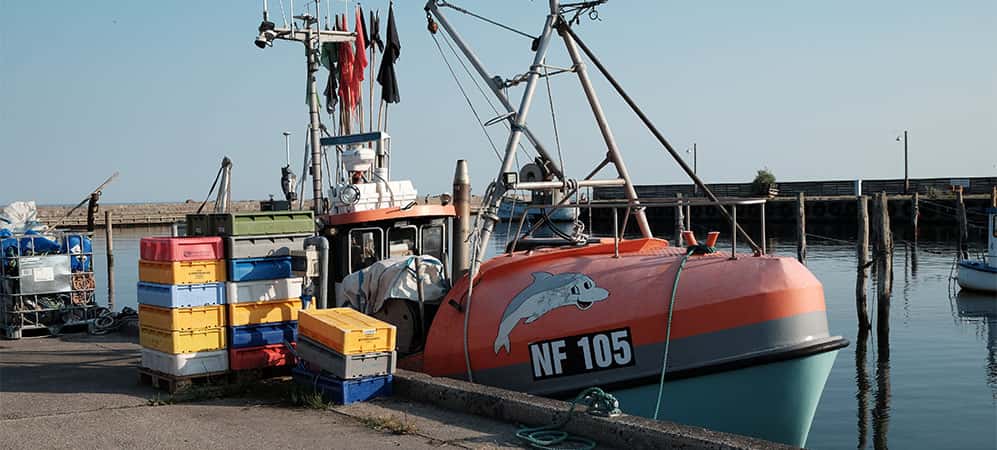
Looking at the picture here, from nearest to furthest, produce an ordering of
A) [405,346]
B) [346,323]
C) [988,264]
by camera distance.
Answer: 1. [346,323]
2. [405,346]
3. [988,264]

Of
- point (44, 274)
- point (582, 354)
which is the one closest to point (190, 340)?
point (582, 354)

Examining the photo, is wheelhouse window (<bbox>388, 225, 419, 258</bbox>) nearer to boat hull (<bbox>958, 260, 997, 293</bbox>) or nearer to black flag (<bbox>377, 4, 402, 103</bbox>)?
black flag (<bbox>377, 4, 402, 103</bbox>)

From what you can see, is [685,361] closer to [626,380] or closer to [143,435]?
[626,380]

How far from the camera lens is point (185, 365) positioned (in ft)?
27.5

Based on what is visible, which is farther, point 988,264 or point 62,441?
point 988,264

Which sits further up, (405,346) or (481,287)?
(481,287)

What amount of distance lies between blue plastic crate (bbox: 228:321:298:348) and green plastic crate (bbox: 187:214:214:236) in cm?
100

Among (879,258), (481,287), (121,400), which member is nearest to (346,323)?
(481,287)

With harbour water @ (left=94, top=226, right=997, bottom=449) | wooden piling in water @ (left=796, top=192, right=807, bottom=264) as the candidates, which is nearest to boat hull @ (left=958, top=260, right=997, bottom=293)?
harbour water @ (left=94, top=226, right=997, bottom=449)

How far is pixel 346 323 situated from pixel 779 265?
3472 mm

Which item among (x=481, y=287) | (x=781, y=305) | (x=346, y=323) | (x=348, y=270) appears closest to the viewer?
(x=781, y=305)

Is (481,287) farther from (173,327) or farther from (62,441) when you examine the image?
(62,441)

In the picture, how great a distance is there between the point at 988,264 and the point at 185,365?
22908 mm

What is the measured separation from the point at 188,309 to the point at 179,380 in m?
0.61
